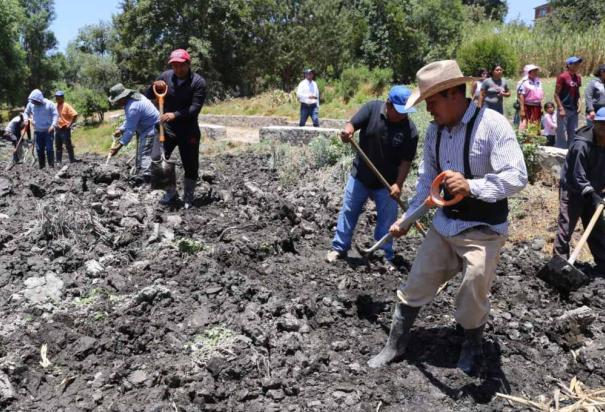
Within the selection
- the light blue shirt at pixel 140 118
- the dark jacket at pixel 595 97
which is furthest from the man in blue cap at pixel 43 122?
the dark jacket at pixel 595 97

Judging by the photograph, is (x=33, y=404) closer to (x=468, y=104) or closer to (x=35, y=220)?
(x=468, y=104)

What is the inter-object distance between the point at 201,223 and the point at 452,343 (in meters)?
3.48

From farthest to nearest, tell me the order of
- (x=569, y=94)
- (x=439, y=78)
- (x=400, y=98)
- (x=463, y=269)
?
1. (x=569, y=94)
2. (x=400, y=98)
3. (x=463, y=269)
4. (x=439, y=78)

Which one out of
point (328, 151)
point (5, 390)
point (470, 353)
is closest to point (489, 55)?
point (328, 151)

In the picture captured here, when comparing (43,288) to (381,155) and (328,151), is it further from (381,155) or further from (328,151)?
(328,151)

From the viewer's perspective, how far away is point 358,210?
5.36m

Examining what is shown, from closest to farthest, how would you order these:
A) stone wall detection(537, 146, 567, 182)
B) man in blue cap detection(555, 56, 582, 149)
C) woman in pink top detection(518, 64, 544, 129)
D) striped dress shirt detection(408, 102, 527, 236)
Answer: striped dress shirt detection(408, 102, 527, 236), stone wall detection(537, 146, 567, 182), man in blue cap detection(555, 56, 582, 149), woman in pink top detection(518, 64, 544, 129)

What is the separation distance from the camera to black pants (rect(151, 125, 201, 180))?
6.82 meters

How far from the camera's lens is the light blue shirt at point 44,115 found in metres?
10.7

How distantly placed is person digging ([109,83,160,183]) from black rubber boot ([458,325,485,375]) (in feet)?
15.4

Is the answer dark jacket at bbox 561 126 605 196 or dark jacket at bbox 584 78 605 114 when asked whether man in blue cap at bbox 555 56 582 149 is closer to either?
dark jacket at bbox 584 78 605 114

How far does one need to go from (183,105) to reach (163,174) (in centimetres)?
90

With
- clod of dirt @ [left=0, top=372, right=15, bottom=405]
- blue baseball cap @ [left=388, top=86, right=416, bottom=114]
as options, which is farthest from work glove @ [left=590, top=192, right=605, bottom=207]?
clod of dirt @ [left=0, top=372, right=15, bottom=405]

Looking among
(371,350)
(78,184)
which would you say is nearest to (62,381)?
(371,350)
